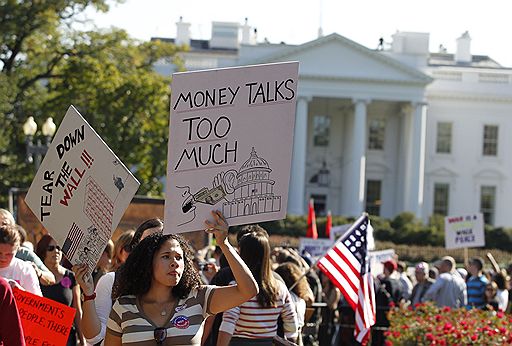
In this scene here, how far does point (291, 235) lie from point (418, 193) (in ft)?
49.4

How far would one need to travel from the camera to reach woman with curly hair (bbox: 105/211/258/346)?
4.93 meters

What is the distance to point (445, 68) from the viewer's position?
73125 millimetres

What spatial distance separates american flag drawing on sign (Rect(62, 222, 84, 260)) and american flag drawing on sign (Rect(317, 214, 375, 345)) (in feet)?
14.9

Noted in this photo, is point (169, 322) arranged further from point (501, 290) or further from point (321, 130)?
point (321, 130)

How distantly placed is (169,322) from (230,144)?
77 cm

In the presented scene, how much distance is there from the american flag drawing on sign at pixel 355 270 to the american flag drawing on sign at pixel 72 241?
4533 millimetres

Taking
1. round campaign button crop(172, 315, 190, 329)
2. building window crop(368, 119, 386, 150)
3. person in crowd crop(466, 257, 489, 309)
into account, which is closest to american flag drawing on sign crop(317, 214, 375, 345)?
round campaign button crop(172, 315, 190, 329)

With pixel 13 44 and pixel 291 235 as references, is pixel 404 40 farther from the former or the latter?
pixel 13 44

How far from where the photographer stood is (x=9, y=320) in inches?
173

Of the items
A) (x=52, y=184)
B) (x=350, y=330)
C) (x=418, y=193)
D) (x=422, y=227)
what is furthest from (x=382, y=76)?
(x=52, y=184)

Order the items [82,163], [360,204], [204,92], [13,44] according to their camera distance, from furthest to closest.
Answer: [360,204], [13,44], [82,163], [204,92]

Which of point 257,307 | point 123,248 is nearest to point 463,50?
point 257,307

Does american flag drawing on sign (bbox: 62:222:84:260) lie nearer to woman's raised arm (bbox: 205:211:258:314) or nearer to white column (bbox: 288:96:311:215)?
woman's raised arm (bbox: 205:211:258:314)

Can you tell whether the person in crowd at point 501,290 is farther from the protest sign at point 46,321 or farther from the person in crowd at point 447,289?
the protest sign at point 46,321
